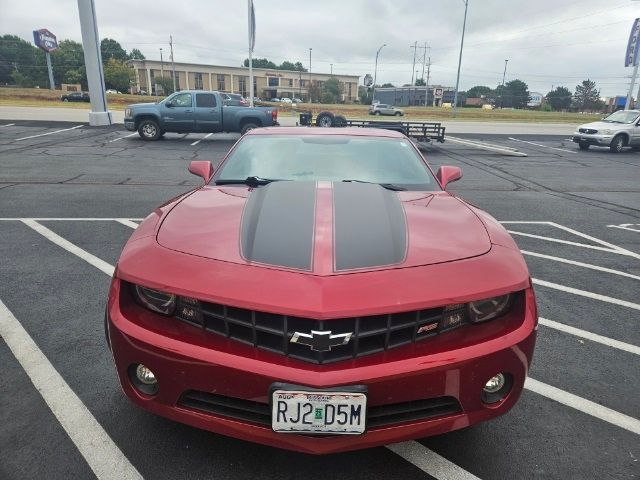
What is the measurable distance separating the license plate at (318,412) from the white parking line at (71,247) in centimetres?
321


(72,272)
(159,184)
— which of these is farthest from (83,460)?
(159,184)

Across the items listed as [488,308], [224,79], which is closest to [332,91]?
[224,79]

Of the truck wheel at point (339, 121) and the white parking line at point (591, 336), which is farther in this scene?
the truck wheel at point (339, 121)

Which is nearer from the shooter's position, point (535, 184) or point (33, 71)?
point (535, 184)

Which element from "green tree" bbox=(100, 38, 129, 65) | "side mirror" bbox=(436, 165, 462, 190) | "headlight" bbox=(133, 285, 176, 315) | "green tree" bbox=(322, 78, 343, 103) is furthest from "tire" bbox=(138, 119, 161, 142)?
"green tree" bbox=(100, 38, 129, 65)

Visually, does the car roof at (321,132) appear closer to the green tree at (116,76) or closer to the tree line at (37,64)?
the green tree at (116,76)

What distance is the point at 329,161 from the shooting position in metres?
3.37

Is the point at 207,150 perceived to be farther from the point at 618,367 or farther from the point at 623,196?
the point at 618,367

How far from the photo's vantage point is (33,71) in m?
96.6

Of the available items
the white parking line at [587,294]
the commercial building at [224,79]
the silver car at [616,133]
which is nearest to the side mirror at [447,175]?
the white parking line at [587,294]

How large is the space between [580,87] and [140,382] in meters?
153

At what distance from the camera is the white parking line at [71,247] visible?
4.53m

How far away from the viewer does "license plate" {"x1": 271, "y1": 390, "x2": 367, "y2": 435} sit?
1691 millimetres

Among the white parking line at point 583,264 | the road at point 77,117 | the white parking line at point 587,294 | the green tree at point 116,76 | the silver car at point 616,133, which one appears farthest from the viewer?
the green tree at point 116,76
